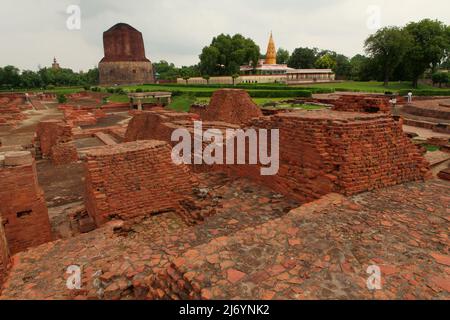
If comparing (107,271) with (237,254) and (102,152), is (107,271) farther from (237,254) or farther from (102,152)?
(102,152)

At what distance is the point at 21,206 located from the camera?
5320 mm

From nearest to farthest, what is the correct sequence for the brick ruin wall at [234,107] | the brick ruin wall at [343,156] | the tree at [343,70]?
the brick ruin wall at [343,156] < the brick ruin wall at [234,107] < the tree at [343,70]

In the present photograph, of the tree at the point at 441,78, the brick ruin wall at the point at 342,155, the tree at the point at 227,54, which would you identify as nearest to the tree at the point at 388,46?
the tree at the point at 441,78

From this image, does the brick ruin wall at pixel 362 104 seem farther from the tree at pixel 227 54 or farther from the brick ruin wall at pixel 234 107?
the tree at pixel 227 54

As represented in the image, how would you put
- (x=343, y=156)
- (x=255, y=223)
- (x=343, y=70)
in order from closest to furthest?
(x=343, y=156) < (x=255, y=223) < (x=343, y=70)

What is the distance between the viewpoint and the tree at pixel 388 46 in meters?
31.7

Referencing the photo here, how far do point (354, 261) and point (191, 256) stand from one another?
1504mm

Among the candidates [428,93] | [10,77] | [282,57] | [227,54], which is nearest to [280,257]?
[428,93]

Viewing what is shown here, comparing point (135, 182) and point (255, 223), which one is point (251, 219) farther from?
point (135, 182)

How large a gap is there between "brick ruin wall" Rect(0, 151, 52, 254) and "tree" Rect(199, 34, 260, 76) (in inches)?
1773

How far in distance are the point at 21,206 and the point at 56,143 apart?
706 cm

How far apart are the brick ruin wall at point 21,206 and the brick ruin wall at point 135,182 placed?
0.95 metres

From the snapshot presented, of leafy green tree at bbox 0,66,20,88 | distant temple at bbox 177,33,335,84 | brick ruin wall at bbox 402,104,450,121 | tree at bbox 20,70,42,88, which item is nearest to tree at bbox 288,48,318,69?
distant temple at bbox 177,33,335,84

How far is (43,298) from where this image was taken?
2986 millimetres
